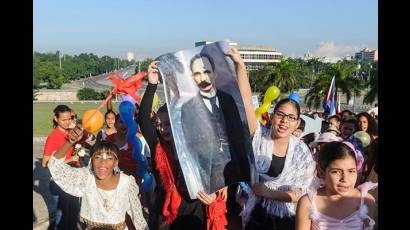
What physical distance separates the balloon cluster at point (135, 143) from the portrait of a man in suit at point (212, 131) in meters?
1.93

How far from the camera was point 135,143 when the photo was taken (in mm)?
5320

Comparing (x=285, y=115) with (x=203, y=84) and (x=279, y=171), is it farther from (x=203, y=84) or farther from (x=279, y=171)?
(x=203, y=84)

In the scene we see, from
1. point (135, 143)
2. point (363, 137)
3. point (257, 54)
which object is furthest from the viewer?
point (257, 54)

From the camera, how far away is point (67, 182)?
346 centimetres

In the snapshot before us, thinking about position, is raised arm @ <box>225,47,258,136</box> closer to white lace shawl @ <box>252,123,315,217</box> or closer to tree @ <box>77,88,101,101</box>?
white lace shawl @ <box>252,123,315,217</box>

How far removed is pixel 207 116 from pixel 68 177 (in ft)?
3.77

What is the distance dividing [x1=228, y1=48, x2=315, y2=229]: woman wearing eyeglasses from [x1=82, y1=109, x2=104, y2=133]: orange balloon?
5.20 ft

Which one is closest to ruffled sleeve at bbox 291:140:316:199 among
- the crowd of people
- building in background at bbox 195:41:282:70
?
the crowd of people

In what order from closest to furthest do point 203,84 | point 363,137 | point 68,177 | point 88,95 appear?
point 203,84 → point 68,177 → point 363,137 → point 88,95

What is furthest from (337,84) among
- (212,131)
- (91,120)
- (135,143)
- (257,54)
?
(257,54)

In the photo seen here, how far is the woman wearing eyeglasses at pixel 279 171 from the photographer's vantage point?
3.35m
